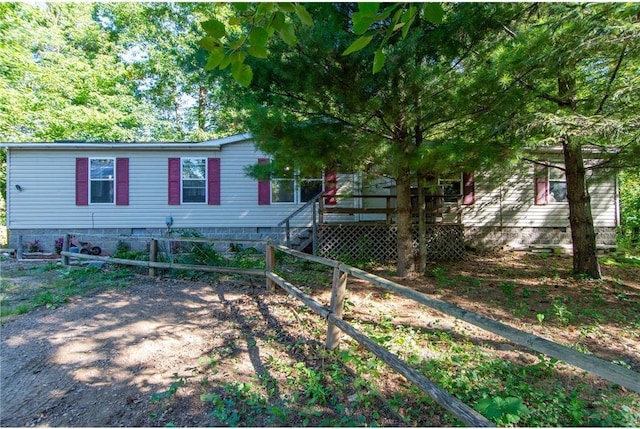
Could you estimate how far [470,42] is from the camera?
520cm

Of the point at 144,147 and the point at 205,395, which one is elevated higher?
the point at 144,147

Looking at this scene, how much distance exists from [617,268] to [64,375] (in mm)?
11540

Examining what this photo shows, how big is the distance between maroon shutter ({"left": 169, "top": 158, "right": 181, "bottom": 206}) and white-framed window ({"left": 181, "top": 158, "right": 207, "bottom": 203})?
156mm

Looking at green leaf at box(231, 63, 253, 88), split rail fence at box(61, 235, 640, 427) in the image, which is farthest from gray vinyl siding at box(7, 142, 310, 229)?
green leaf at box(231, 63, 253, 88)

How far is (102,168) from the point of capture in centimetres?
1075

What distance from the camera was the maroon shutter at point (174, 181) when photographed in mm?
10883

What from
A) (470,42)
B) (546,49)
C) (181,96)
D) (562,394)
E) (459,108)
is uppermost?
(181,96)

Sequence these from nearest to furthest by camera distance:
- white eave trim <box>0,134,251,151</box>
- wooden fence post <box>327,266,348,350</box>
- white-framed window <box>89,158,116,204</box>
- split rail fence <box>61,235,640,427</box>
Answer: split rail fence <box>61,235,640,427</box> → wooden fence post <box>327,266,348,350</box> → white eave trim <box>0,134,251,151</box> → white-framed window <box>89,158,116,204</box>

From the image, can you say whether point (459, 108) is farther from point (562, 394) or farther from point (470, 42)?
point (562, 394)

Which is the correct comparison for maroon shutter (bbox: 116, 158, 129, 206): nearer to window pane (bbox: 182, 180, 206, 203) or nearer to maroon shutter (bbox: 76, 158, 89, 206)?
maroon shutter (bbox: 76, 158, 89, 206)

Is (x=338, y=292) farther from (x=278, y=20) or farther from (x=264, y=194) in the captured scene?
(x=264, y=194)

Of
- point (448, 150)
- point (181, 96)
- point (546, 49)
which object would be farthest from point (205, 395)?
point (181, 96)

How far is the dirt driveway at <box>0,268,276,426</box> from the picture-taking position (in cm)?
254

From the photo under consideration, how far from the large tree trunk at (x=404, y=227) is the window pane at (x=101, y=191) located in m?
9.21
